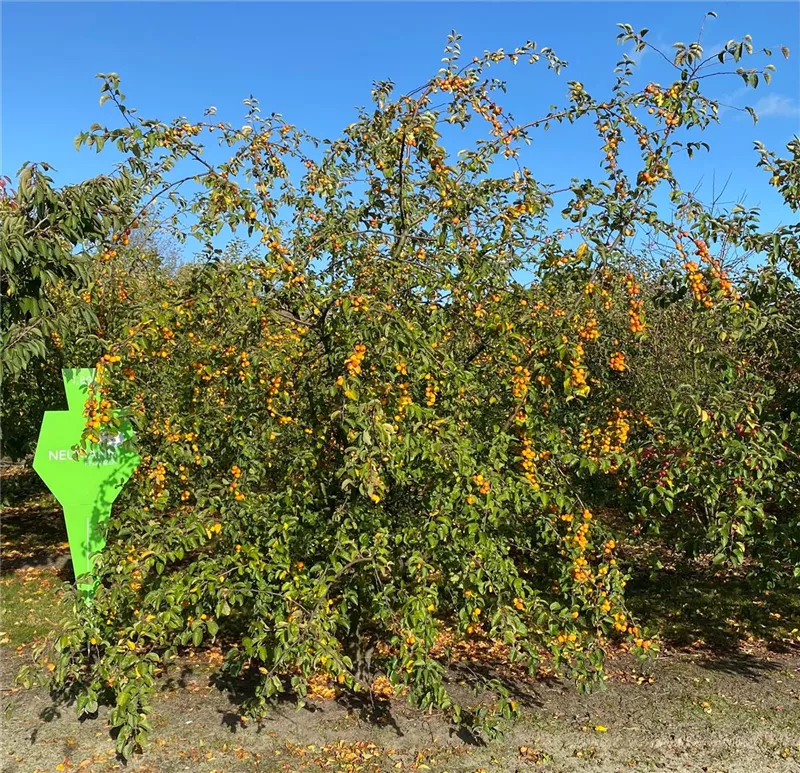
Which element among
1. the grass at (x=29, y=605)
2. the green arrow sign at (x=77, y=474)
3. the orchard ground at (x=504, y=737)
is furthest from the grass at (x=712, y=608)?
the grass at (x=29, y=605)

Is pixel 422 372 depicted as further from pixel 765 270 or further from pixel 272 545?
pixel 765 270

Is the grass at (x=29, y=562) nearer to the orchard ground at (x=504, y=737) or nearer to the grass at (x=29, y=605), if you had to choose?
the grass at (x=29, y=605)

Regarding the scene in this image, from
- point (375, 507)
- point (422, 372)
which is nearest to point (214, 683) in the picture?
point (375, 507)

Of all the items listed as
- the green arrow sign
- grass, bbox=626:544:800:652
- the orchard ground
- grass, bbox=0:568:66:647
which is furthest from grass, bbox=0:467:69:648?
grass, bbox=626:544:800:652

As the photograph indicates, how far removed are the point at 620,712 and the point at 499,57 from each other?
12.5ft

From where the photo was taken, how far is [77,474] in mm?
4664

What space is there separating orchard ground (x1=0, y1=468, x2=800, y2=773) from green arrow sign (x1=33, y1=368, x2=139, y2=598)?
3.13ft

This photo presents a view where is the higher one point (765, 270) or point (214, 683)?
point (765, 270)

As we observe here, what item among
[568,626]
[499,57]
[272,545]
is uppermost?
[499,57]

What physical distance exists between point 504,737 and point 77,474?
10.9ft

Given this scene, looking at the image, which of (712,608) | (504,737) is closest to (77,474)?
(504,737)

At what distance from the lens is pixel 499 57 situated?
3764 millimetres

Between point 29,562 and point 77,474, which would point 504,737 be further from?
point 29,562

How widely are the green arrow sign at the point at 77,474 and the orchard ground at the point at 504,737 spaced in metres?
0.95
